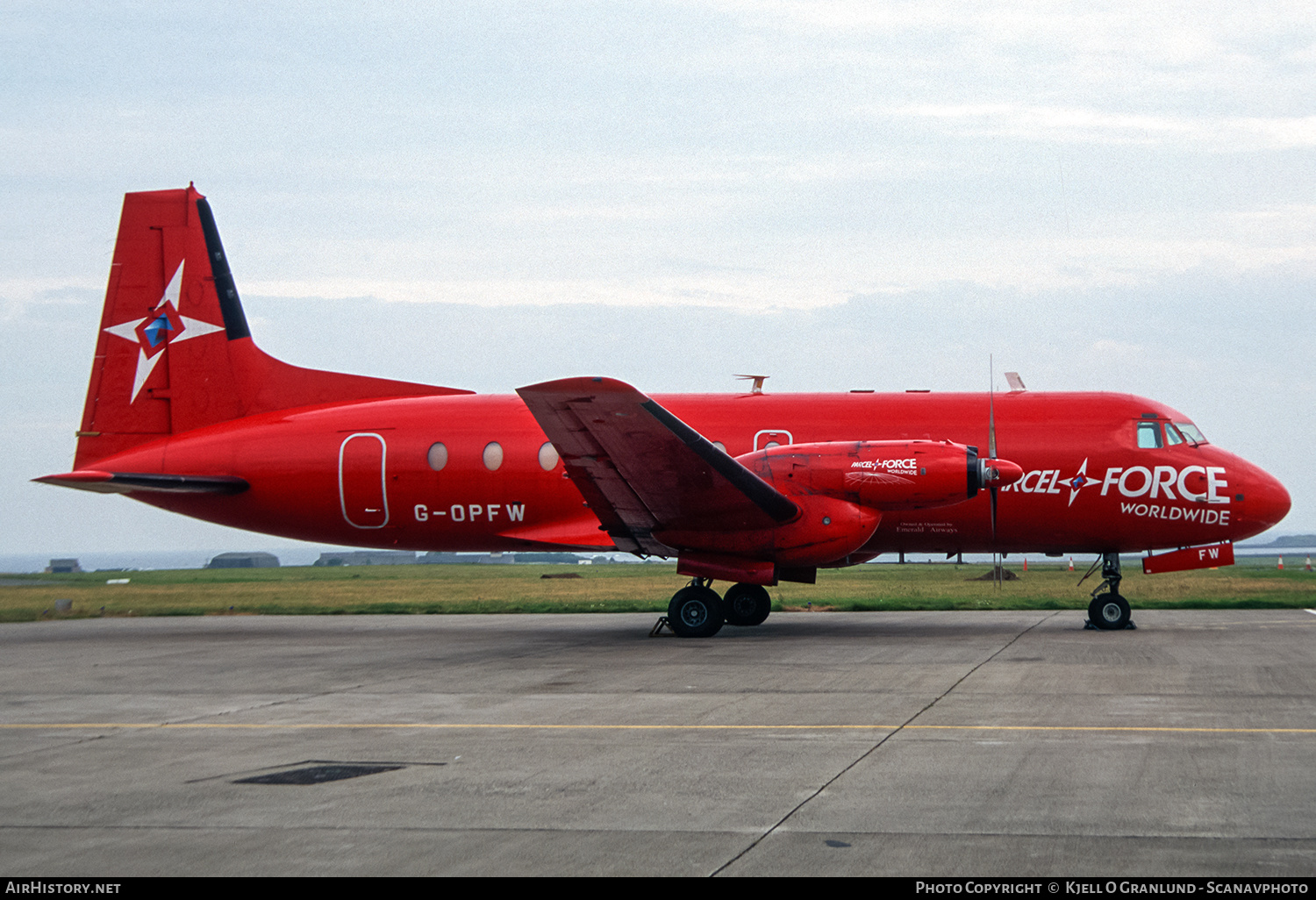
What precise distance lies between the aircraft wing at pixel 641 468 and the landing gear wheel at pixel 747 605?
2.26 m

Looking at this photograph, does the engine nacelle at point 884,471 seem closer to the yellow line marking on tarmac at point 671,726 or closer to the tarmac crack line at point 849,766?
the tarmac crack line at point 849,766

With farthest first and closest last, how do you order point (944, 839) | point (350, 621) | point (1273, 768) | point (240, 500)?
1. point (350, 621)
2. point (240, 500)
3. point (1273, 768)
4. point (944, 839)

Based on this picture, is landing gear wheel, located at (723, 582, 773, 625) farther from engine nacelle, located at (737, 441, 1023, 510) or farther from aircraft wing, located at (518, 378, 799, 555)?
engine nacelle, located at (737, 441, 1023, 510)

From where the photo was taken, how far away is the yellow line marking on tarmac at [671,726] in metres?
9.54

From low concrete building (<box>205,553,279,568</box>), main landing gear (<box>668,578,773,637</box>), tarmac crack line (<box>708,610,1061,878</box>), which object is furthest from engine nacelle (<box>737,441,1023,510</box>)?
low concrete building (<box>205,553,279,568</box>)

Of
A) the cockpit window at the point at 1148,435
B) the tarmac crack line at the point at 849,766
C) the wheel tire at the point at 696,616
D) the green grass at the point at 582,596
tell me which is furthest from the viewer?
the green grass at the point at 582,596

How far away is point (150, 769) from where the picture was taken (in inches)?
337

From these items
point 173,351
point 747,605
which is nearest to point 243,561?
point 173,351

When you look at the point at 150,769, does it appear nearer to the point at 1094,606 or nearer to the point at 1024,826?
the point at 1024,826

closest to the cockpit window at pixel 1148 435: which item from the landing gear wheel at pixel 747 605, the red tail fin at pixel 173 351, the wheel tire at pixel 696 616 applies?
the landing gear wheel at pixel 747 605

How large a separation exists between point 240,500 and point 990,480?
13.3 m

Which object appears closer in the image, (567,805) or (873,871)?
(873,871)

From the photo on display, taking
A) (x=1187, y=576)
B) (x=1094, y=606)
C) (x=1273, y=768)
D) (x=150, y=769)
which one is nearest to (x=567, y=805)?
(x=150, y=769)

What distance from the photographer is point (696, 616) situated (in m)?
18.8
